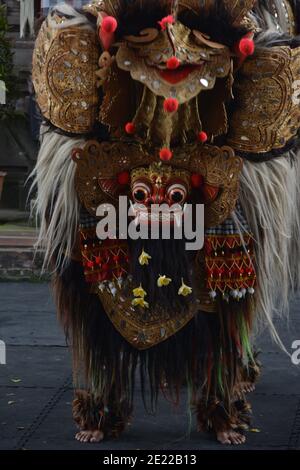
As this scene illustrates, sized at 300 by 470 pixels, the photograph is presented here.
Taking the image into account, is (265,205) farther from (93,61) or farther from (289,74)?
(93,61)

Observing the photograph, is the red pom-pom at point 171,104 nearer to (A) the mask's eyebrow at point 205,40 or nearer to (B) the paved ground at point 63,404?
(A) the mask's eyebrow at point 205,40

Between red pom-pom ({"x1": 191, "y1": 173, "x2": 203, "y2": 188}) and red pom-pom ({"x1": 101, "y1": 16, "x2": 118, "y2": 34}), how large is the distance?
57 cm

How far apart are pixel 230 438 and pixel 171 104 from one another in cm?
125

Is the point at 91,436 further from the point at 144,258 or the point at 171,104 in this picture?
the point at 171,104

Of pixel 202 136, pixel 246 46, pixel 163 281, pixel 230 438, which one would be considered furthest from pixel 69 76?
pixel 230 438

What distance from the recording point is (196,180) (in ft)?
12.2

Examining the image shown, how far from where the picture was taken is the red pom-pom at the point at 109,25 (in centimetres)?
342

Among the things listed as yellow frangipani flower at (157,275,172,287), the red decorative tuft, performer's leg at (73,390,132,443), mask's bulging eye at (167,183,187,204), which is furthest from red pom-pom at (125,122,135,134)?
performer's leg at (73,390,132,443)

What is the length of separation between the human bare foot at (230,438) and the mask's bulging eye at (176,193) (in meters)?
0.86

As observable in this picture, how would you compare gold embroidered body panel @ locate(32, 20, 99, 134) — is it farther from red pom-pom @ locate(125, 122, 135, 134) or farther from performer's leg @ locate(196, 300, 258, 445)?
performer's leg @ locate(196, 300, 258, 445)

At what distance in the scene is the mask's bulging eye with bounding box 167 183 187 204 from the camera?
145 inches

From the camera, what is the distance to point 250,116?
3703mm

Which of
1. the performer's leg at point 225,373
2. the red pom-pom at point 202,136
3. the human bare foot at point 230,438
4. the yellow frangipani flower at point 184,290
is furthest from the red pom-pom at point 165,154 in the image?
the human bare foot at point 230,438
